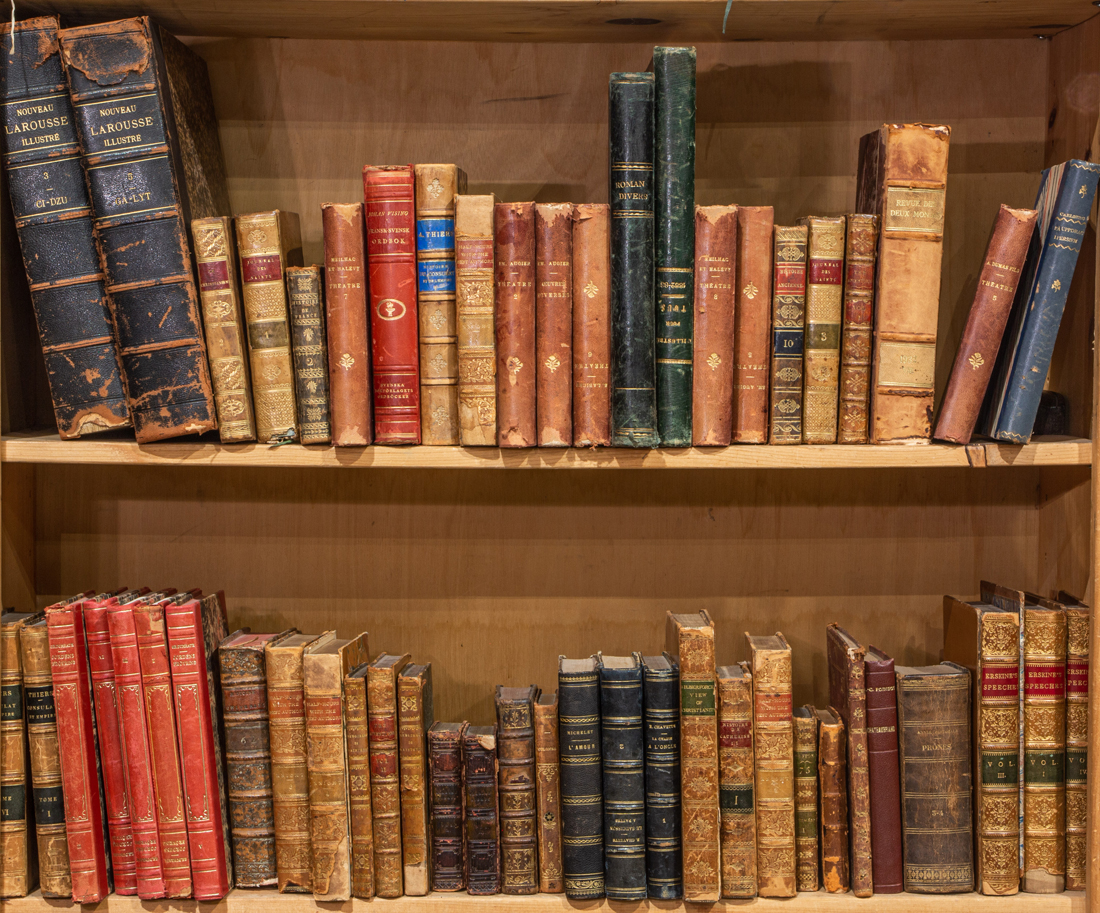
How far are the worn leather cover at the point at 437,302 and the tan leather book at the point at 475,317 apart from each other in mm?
15

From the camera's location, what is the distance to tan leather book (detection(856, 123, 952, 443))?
961 millimetres

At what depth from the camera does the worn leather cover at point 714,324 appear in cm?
97

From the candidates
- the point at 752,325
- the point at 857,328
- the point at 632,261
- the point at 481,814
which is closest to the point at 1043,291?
the point at 857,328

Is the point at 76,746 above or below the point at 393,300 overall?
below

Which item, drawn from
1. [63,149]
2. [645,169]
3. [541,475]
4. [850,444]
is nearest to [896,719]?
[850,444]

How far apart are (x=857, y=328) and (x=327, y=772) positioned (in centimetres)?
79

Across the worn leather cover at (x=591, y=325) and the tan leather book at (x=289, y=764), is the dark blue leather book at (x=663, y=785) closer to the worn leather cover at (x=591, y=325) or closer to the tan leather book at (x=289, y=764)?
the worn leather cover at (x=591, y=325)

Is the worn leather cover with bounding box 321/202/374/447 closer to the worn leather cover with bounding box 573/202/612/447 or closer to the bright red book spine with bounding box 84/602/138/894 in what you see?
the worn leather cover with bounding box 573/202/612/447

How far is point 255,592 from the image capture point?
1.26 meters

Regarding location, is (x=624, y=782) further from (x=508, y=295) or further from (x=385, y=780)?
(x=508, y=295)

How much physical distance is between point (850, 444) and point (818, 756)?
376mm

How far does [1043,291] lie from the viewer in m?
0.97

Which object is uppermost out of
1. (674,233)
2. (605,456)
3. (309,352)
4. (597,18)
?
(597,18)

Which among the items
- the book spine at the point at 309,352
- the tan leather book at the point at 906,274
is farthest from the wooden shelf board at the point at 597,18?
the book spine at the point at 309,352
